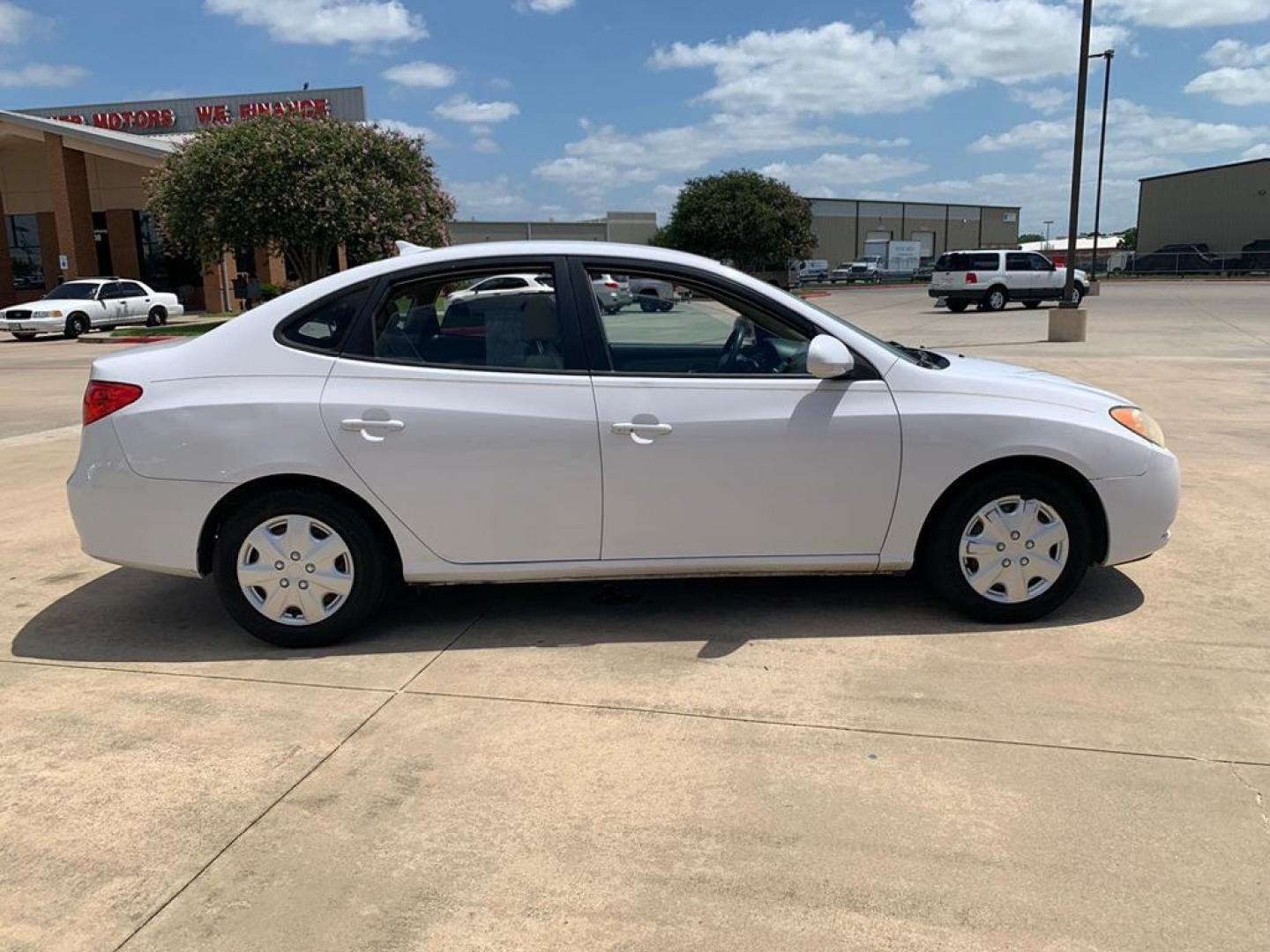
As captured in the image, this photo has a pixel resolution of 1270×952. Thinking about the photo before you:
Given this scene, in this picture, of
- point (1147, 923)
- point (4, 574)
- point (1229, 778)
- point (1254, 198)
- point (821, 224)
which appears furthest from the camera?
point (821, 224)

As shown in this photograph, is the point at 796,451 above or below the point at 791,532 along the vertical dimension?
above

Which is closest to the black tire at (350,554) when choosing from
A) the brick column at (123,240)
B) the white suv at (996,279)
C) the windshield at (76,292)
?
the windshield at (76,292)

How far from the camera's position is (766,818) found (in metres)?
2.92

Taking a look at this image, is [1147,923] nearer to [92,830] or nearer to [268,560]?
[92,830]

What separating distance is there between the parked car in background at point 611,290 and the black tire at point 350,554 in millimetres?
1381

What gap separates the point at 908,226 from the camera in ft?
319

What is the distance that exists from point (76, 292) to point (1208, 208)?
73468 mm

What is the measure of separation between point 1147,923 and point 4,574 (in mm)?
5642

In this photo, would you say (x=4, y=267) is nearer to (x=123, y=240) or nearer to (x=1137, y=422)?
(x=123, y=240)

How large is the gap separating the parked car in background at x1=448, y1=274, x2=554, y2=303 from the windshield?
92.9 feet

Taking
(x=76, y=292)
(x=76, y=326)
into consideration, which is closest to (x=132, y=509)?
(x=76, y=326)

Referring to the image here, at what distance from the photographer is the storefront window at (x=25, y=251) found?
134ft

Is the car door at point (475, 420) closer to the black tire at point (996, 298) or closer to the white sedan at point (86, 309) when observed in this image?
the white sedan at point (86, 309)

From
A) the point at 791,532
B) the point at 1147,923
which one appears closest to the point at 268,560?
the point at 791,532
